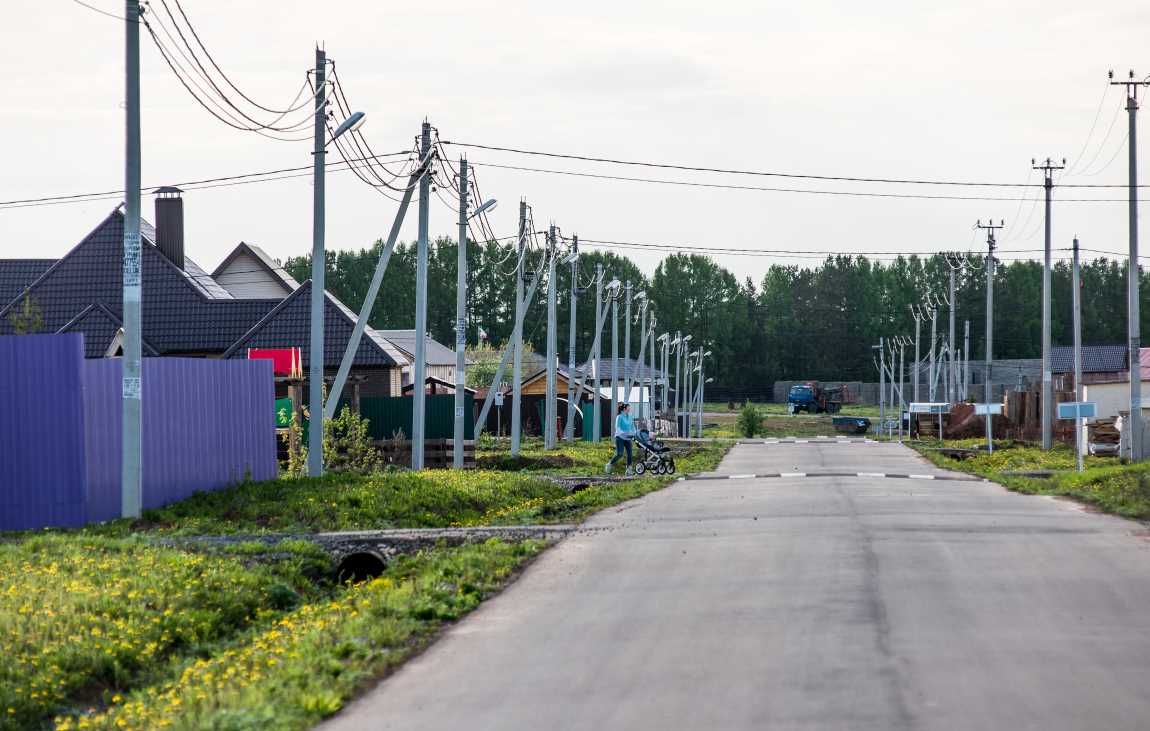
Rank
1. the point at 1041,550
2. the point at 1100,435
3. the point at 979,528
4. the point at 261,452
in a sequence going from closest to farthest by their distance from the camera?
the point at 1041,550 → the point at 979,528 → the point at 261,452 → the point at 1100,435

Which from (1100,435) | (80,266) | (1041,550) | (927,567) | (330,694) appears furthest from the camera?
(80,266)

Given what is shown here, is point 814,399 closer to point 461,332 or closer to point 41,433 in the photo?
point 461,332

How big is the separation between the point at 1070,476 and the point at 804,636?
19.2m

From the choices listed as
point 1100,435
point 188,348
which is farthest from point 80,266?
point 1100,435

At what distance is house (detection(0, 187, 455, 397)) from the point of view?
47.1 meters

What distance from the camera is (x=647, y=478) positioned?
29172 mm

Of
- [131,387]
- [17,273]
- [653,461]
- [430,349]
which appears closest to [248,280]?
[17,273]

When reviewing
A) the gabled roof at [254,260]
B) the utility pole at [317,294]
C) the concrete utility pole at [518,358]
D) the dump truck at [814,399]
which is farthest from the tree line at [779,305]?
the utility pole at [317,294]

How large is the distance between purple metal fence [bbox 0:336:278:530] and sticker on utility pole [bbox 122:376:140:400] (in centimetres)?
53

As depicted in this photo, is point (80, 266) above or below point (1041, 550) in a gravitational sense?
above

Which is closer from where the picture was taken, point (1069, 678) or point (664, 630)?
point (1069, 678)

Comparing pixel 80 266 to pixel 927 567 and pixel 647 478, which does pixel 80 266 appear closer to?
pixel 647 478

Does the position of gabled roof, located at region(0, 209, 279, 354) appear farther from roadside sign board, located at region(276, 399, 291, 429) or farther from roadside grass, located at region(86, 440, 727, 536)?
roadside grass, located at region(86, 440, 727, 536)

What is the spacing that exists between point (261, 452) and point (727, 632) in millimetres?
14275
